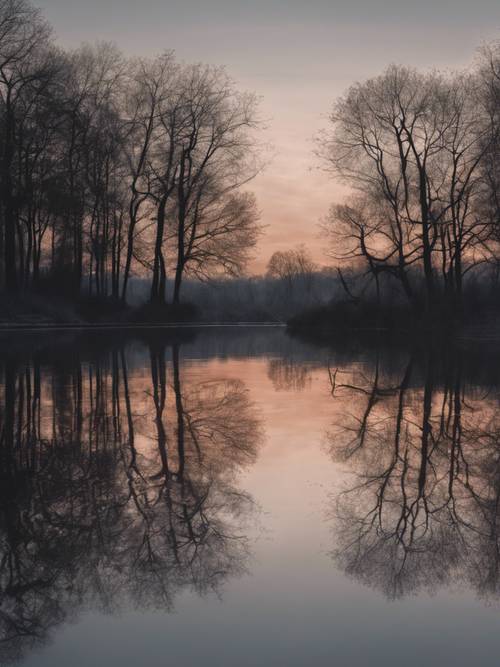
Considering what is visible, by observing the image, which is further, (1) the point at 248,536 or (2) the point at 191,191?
(2) the point at 191,191

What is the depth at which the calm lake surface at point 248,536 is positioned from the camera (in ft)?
9.23

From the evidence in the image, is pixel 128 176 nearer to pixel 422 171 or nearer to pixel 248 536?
pixel 422 171

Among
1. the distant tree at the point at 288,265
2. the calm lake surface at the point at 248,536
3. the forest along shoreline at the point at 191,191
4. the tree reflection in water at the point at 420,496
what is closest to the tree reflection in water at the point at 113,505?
the calm lake surface at the point at 248,536

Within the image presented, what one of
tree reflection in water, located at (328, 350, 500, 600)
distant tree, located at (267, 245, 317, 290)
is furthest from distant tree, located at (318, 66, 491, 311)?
distant tree, located at (267, 245, 317, 290)

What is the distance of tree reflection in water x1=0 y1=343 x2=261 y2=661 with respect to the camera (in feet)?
10.7

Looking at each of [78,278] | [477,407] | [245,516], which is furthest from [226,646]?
[78,278]

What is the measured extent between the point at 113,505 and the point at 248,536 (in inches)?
39.7

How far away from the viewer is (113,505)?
4.52 meters

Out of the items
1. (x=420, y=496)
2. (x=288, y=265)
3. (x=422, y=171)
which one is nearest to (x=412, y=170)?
(x=422, y=171)

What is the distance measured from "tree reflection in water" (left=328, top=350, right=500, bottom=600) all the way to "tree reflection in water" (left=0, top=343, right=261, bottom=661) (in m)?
0.73

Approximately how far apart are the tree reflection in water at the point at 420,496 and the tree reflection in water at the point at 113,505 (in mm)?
733

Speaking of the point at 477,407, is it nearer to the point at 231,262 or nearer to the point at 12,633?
the point at 12,633

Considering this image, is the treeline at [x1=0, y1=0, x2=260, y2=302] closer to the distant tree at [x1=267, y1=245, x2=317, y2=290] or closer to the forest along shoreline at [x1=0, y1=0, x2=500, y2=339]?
the forest along shoreline at [x1=0, y1=0, x2=500, y2=339]

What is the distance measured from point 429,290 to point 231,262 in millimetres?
13573
